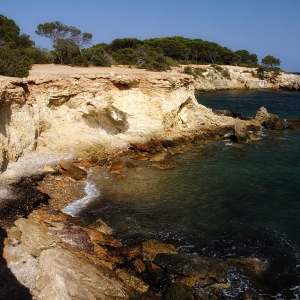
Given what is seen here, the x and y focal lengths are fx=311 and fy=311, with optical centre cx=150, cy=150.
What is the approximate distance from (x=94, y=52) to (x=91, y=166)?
22.9 m

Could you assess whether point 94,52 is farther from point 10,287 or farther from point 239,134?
point 10,287

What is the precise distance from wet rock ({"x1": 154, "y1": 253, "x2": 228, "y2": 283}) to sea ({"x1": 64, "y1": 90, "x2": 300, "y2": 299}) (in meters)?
0.40

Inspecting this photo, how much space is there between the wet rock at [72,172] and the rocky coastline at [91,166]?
5cm

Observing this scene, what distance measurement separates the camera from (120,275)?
8930 millimetres

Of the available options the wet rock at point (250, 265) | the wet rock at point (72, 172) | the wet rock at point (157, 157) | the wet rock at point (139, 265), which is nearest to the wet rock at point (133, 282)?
the wet rock at point (139, 265)

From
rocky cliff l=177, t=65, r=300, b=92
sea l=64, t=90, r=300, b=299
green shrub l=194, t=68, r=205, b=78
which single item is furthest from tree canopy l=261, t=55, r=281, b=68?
sea l=64, t=90, r=300, b=299

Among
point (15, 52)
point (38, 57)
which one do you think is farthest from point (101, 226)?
point (38, 57)

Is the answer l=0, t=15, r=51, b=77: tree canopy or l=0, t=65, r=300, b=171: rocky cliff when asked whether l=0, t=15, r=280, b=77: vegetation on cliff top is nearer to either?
l=0, t=15, r=51, b=77: tree canopy

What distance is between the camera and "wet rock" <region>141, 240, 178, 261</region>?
32.9ft

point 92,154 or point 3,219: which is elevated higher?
point 92,154

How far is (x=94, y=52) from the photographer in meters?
36.5

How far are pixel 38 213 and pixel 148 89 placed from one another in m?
11.8

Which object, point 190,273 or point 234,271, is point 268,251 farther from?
point 190,273

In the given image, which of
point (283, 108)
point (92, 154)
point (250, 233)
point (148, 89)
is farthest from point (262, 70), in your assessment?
point (250, 233)
